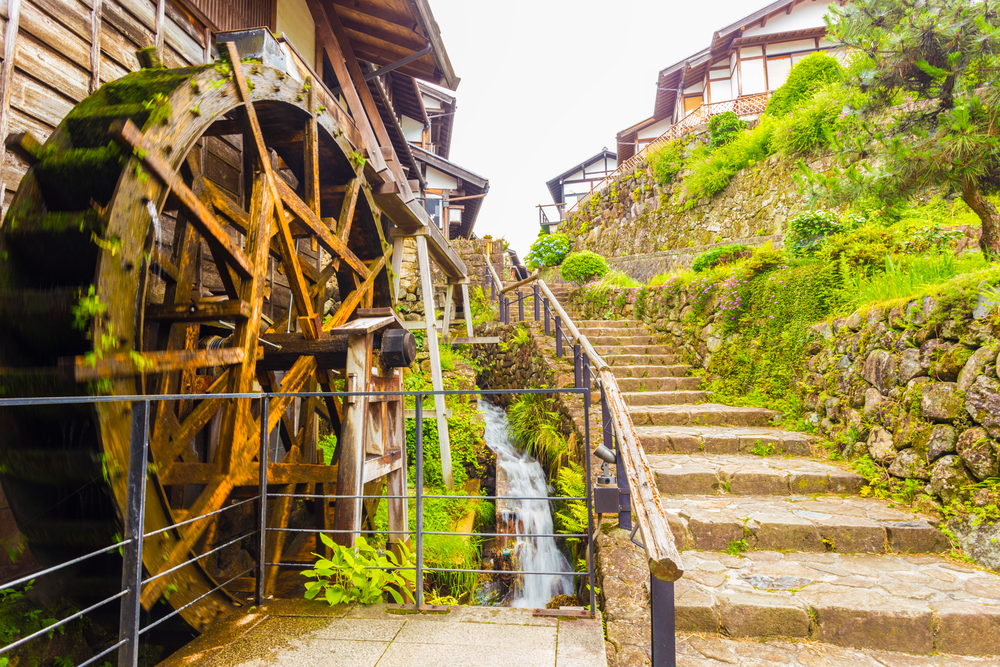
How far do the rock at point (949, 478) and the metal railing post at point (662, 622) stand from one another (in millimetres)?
2744

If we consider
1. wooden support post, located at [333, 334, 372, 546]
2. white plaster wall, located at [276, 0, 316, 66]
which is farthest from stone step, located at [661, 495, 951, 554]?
white plaster wall, located at [276, 0, 316, 66]

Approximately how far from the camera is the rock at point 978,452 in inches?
116

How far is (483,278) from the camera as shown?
538 inches

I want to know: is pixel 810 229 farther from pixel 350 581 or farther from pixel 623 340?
pixel 350 581

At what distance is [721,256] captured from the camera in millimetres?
7480

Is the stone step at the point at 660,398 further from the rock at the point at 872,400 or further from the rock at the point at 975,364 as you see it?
the rock at the point at 975,364

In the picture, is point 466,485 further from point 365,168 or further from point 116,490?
point 116,490

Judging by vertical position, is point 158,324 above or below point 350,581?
above

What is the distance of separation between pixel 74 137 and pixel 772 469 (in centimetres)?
490

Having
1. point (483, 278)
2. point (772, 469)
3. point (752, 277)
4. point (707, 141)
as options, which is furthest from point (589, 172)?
point (772, 469)

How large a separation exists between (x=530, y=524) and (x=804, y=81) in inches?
583

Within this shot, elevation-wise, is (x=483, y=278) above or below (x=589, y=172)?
below

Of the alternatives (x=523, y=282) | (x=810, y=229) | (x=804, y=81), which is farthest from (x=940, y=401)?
(x=804, y=81)

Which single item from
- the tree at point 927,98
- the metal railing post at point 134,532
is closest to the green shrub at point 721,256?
the tree at point 927,98
